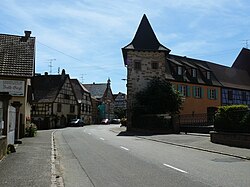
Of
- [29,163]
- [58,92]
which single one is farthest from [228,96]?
[29,163]

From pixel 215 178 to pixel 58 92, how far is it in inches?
2232

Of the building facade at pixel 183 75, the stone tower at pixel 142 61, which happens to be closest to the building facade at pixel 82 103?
the building facade at pixel 183 75

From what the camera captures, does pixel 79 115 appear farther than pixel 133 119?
Yes

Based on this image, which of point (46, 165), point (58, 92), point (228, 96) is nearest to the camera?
point (46, 165)

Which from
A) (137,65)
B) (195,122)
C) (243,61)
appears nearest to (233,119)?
(195,122)

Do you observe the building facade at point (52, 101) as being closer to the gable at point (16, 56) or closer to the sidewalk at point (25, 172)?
the gable at point (16, 56)

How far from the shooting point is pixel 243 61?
68.9 m

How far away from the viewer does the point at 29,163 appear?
12.4 metres

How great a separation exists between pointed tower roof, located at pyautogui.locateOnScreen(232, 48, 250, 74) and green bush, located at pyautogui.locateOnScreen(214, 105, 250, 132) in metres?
48.5

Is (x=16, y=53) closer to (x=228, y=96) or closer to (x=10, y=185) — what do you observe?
(x=10, y=185)

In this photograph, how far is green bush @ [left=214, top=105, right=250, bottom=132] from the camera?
1908 centimetres

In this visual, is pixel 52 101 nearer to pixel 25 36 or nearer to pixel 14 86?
pixel 25 36

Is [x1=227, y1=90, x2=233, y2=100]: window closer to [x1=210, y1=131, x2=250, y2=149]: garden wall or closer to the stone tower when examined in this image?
the stone tower

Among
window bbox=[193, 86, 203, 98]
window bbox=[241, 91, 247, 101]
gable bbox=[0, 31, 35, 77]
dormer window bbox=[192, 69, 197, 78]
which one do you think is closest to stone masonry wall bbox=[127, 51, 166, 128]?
window bbox=[193, 86, 203, 98]
